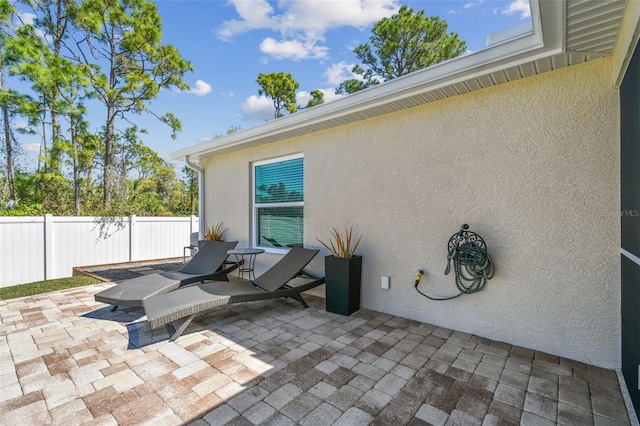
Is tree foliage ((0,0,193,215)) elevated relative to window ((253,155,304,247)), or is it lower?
elevated

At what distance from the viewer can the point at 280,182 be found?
238 inches

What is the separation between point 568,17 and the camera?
216 centimetres

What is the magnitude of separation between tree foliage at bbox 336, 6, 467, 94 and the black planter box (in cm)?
1083

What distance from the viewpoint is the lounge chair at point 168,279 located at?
4.06 m

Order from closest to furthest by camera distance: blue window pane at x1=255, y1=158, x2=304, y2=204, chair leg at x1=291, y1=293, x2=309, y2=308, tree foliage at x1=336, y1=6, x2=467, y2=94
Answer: chair leg at x1=291, y1=293, x2=309, y2=308 → blue window pane at x1=255, y1=158, x2=304, y2=204 → tree foliage at x1=336, y1=6, x2=467, y2=94

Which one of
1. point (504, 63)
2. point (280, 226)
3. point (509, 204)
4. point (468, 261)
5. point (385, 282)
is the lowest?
point (385, 282)

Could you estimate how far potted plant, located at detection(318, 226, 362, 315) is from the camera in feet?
14.0

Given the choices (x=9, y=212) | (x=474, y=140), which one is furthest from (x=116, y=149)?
(x=474, y=140)

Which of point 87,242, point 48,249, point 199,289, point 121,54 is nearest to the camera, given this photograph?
point 199,289

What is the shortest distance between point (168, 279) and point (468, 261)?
4.58 meters

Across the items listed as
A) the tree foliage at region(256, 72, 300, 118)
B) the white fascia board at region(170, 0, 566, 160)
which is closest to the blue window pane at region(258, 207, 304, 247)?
the white fascia board at region(170, 0, 566, 160)

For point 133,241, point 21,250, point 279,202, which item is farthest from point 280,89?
point 21,250

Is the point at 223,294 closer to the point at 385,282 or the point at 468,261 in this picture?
the point at 385,282

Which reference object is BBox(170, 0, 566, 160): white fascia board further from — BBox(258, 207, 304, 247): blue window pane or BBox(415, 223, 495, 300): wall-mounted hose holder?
BBox(415, 223, 495, 300): wall-mounted hose holder
